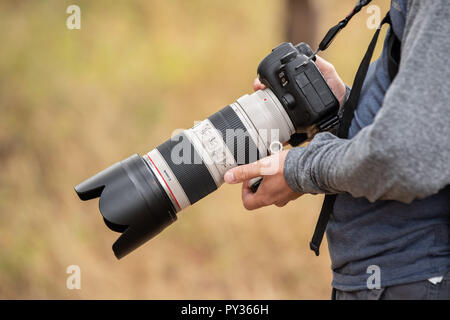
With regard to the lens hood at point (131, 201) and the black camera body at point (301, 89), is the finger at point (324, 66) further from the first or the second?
the lens hood at point (131, 201)

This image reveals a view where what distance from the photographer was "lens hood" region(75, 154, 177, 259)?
3.59 ft

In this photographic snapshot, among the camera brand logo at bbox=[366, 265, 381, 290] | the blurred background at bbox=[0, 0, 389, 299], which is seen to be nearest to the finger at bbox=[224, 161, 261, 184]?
the camera brand logo at bbox=[366, 265, 381, 290]

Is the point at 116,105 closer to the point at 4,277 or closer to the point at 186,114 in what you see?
the point at 186,114

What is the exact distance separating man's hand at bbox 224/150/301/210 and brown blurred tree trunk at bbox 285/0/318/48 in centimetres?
229

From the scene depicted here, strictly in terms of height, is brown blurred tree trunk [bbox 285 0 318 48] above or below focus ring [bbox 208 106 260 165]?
above

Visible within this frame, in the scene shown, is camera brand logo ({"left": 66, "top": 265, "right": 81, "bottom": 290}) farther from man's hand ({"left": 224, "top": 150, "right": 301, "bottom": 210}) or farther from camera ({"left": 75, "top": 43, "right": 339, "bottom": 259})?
man's hand ({"left": 224, "top": 150, "right": 301, "bottom": 210})

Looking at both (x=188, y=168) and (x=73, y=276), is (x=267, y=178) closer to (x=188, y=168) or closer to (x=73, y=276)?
(x=188, y=168)

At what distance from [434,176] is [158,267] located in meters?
2.44

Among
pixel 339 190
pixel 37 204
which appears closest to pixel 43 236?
pixel 37 204

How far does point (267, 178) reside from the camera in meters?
1.01

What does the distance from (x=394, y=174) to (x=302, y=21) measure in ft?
8.55

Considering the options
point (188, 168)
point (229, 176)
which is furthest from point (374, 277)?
point (188, 168)

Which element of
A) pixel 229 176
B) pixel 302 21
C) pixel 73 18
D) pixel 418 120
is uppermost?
pixel 73 18

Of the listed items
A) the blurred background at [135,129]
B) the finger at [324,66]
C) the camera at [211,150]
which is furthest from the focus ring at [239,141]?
the blurred background at [135,129]
